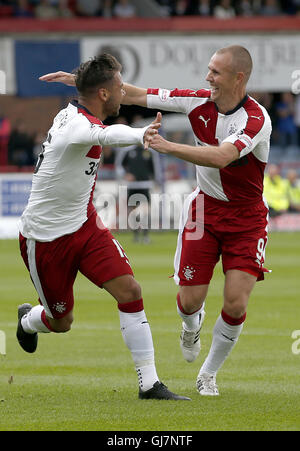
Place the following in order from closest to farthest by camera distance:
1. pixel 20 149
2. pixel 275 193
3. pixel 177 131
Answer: pixel 275 193 → pixel 20 149 → pixel 177 131

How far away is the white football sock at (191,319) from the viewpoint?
800 cm

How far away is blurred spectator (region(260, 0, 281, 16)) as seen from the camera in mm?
30828

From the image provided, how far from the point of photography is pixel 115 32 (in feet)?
92.5

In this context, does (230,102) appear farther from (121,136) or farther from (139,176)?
(139,176)

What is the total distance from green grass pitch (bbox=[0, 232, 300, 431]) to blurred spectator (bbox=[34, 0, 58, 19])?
1590 cm

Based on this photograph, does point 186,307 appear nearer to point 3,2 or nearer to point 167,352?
point 167,352

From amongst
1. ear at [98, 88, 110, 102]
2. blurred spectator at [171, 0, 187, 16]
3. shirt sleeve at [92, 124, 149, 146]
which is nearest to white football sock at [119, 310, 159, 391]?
shirt sleeve at [92, 124, 149, 146]

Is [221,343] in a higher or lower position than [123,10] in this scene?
higher

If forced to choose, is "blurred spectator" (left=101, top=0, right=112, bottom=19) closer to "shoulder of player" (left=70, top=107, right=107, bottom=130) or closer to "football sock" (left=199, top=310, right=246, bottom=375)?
"football sock" (left=199, top=310, right=246, bottom=375)

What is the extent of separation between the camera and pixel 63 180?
23.6 ft

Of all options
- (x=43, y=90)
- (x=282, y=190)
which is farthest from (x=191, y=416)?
(x=43, y=90)

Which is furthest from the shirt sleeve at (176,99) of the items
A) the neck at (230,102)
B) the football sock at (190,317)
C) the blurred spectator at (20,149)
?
the blurred spectator at (20,149)

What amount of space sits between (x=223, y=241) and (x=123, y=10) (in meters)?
22.9

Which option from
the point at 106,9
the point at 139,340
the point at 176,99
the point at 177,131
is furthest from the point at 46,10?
the point at 139,340
